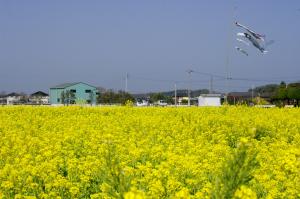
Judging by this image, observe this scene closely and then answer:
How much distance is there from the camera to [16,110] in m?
19.6

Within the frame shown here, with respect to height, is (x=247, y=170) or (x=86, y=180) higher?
(x=247, y=170)

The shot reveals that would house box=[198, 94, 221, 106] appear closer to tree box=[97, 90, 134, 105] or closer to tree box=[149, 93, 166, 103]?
tree box=[97, 90, 134, 105]

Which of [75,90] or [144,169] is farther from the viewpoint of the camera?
[75,90]

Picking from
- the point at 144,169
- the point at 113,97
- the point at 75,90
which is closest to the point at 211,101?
the point at 113,97

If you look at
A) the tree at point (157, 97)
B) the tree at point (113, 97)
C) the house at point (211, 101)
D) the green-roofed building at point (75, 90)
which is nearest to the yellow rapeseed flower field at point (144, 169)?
the house at point (211, 101)

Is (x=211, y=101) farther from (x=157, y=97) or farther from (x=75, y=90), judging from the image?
(x=75, y=90)

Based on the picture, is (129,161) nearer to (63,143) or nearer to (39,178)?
(39,178)

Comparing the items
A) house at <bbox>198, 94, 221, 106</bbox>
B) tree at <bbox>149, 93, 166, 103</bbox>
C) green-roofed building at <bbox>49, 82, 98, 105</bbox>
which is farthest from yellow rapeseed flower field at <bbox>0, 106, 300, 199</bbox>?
green-roofed building at <bbox>49, 82, 98, 105</bbox>

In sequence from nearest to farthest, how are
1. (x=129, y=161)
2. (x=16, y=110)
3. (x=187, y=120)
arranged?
(x=129, y=161), (x=187, y=120), (x=16, y=110)

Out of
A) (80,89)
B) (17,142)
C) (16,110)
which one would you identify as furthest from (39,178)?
(80,89)

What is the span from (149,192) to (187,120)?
33.1 ft

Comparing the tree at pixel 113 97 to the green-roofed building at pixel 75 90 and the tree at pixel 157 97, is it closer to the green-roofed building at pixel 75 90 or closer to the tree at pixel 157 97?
the tree at pixel 157 97

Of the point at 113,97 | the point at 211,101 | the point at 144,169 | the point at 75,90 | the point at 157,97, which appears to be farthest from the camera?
the point at 75,90

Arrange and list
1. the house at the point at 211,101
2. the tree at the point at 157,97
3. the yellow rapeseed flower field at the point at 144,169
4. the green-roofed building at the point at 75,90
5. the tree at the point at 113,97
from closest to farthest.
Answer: the yellow rapeseed flower field at the point at 144,169 < the house at the point at 211,101 < the tree at the point at 113,97 < the tree at the point at 157,97 < the green-roofed building at the point at 75,90
